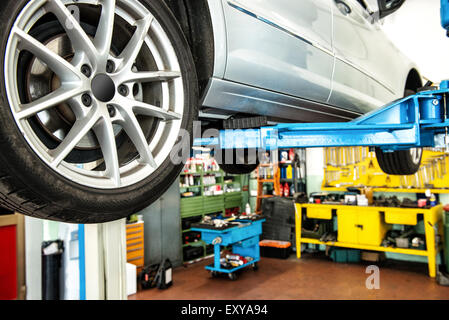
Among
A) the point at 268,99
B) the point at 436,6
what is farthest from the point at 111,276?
the point at 436,6

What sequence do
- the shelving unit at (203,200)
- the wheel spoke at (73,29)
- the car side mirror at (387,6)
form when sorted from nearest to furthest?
the wheel spoke at (73,29)
the car side mirror at (387,6)
the shelving unit at (203,200)

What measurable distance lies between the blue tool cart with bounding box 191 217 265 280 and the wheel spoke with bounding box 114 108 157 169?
4095 millimetres

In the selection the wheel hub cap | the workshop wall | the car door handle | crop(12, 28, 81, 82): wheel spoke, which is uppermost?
the workshop wall

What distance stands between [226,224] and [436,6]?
12.0ft

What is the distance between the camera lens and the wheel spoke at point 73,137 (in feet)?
3.05

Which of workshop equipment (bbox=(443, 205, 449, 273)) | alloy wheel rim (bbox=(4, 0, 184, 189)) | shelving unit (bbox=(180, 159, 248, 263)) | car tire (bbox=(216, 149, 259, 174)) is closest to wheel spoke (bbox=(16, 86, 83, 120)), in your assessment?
alloy wheel rim (bbox=(4, 0, 184, 189))

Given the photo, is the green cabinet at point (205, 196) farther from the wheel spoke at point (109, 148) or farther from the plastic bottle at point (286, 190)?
the wheel spoke at point (109, 148)

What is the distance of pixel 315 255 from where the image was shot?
23.3ft

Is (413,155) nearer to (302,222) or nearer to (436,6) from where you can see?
(436,6)

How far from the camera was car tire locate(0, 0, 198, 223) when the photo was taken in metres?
0.84

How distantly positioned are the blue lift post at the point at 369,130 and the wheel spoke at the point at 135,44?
2.57ft

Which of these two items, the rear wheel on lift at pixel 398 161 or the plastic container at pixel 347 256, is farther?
the plastic container at pixel 347 256

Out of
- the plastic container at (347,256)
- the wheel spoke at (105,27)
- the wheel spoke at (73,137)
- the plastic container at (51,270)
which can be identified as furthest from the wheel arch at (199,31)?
the plastic container at (347,256)

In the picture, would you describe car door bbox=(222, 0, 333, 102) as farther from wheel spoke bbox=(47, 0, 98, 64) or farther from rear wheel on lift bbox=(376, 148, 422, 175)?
rear wheel on lift bbox=(376, 148, 422, 175)
